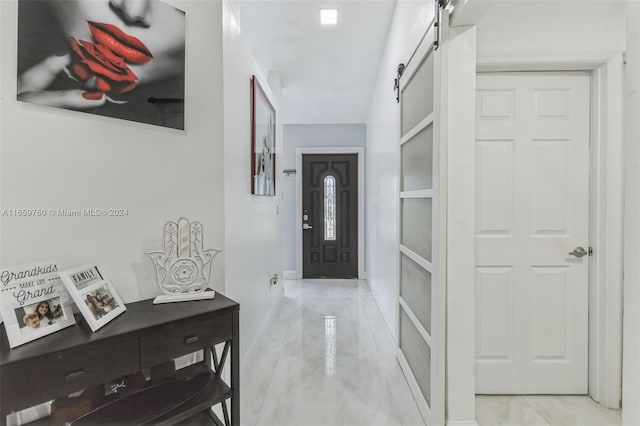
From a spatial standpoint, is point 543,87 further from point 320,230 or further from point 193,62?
point 320,230

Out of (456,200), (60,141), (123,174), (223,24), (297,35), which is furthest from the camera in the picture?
(297,35)

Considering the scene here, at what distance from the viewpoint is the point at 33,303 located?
0.98 meters

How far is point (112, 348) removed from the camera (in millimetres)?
1001

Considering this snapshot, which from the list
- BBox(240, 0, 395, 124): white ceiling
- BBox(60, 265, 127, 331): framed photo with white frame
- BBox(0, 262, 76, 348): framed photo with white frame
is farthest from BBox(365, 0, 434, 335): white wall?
BBox(0, 262, 76, 348): framed photo with white frame

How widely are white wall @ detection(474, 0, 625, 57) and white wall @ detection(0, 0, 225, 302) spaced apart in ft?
5.03

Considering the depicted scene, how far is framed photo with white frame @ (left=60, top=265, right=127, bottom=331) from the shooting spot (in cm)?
102

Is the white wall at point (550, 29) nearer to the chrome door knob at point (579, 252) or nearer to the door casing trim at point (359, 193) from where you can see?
the chrome door knob at point (579, 252)

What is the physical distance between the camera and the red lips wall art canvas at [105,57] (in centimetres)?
108

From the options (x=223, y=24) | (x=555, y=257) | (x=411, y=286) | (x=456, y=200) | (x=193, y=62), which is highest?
(x=223, y=24)

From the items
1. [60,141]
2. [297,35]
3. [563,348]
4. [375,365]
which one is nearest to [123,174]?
[60,141]

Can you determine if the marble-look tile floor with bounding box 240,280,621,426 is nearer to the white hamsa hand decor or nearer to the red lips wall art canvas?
the white hamsa hand decor

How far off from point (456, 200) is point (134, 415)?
156 centimetres

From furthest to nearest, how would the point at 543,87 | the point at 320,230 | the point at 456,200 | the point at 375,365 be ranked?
the point at 320,230 → the point at 375,365 → the point at 543,87 → the point at 456,200

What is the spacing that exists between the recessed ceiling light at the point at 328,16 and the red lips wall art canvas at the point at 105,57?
4.67ft
